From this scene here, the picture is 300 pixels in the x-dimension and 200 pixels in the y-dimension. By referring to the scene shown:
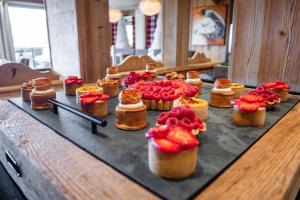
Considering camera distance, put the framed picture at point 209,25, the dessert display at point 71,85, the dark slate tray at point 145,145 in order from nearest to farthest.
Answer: the dark slate tray at point 145,145
the dessert display at point 71,85
the framed picture at point 209,25

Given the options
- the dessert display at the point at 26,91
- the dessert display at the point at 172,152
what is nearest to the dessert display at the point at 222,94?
the dessert display at the point at 172,152

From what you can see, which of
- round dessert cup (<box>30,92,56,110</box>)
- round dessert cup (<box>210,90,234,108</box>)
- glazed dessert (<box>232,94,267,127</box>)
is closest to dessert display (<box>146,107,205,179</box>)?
glazed dessert (<box>232,94,267,127</box>)

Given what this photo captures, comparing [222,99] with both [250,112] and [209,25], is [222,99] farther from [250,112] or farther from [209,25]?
[209,25]

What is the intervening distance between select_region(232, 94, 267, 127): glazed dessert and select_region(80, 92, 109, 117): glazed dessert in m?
0.47

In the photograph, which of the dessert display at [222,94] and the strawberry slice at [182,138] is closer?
the strawberry slice at [182,138]

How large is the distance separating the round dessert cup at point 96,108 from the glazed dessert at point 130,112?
0.13 m

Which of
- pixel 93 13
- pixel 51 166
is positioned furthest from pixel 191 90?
pixel 93 13

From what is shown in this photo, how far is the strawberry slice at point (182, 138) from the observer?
46 cm

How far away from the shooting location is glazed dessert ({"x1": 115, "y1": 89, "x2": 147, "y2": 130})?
0.71 metres

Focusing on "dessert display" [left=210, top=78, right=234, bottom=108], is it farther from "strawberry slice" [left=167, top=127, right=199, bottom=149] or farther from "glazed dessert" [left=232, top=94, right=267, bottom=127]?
"strawberry slice" [left=167, top=127, right=199, bottom=149]

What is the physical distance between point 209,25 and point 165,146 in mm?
5023

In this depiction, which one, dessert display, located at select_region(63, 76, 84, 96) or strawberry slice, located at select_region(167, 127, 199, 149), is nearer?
strawberry slice, located at select_region(167, 127, 199, 149)

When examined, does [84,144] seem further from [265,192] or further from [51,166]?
[265,192]

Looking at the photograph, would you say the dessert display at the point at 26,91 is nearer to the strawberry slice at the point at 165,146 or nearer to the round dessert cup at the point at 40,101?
the round dessert cup at the point at 40,101
